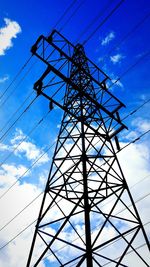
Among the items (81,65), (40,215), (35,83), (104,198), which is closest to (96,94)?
(81,65)

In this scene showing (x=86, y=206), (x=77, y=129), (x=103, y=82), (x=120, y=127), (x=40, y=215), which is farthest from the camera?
(x=103, y=82)

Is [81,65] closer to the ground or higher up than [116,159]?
higher up

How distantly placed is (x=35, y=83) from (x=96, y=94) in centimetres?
262

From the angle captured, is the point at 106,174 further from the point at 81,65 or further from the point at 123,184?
the point at 81,65

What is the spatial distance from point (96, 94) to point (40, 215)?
5.81m

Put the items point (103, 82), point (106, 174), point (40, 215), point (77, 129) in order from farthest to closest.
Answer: point (103, 82) < point (77, 129) < point (106, 174) < point (40, 215)

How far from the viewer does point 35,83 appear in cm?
1094

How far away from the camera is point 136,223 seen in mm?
7422

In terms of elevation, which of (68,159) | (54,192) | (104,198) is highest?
(68,159)

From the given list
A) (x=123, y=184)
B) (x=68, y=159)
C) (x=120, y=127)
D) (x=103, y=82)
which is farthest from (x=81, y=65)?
(x=123, y=184)

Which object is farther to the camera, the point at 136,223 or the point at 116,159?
the point at 116,159

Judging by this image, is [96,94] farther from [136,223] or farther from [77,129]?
[136,223]

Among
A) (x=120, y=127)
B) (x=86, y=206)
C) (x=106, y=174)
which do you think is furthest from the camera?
(x=120, y=127)

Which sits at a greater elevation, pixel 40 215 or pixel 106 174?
pixel 106 174
